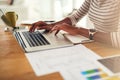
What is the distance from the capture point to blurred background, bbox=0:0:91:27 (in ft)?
10.3

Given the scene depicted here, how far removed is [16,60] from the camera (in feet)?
2.55

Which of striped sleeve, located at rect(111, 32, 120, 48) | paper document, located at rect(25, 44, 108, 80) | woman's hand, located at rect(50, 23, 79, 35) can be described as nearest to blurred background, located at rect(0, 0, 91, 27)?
woman's hand, located at rect(50, 23, 79, 35)

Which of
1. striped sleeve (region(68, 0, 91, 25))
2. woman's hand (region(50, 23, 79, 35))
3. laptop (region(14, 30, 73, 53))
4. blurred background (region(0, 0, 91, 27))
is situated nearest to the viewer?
laptop (region(14, 30, 73, 53))

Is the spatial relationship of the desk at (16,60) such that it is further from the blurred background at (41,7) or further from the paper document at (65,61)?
the blurred background at (41,7)

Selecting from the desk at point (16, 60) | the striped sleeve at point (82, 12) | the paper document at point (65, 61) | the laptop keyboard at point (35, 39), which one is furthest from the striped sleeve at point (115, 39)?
the striped sleeve at point (82, 12)

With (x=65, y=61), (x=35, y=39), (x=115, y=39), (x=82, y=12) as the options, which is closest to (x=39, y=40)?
(x=35, y=39)

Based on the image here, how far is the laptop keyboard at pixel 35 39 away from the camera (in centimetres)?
95

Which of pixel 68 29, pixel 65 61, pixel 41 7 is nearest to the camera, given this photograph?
pixel 65 61

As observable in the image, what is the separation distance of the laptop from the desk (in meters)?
0.04

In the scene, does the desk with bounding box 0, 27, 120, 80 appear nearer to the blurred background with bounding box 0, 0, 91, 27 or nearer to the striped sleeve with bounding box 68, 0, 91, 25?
the striped sleeve with bounding box 68, 0, 91, 25

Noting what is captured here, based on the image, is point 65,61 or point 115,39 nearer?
point 65,61

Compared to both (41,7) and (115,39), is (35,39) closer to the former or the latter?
(115,39)

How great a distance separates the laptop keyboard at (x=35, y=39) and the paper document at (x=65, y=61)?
109mm

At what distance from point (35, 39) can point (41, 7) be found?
8.59 feet
